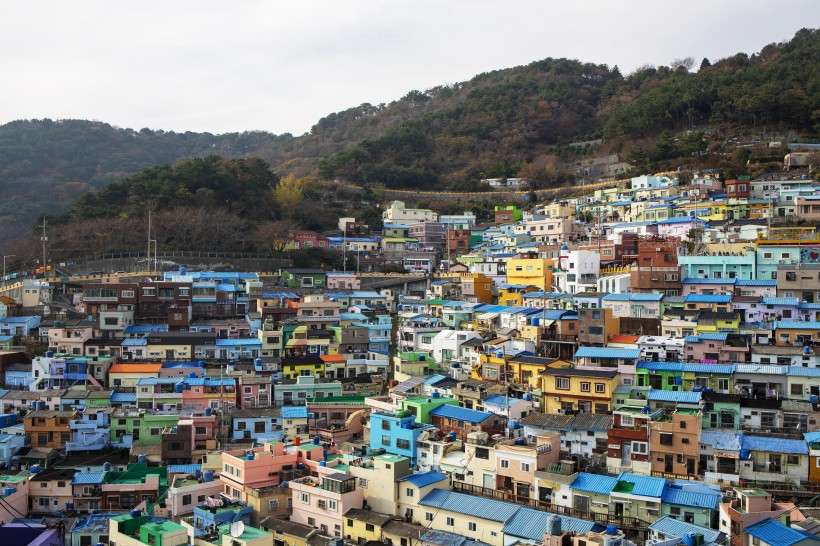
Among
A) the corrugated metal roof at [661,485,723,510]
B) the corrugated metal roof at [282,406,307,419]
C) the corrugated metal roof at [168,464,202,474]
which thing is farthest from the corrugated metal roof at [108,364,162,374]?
the corrugated metal roof at [661,485,723,510]

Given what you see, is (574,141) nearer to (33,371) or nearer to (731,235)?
(731,235)

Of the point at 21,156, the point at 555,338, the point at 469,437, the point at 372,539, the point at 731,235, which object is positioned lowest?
the point at 372,539

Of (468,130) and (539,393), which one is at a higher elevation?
(468,130)

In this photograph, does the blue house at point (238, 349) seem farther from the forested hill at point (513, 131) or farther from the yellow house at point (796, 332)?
the forested hill at point (513, 131)

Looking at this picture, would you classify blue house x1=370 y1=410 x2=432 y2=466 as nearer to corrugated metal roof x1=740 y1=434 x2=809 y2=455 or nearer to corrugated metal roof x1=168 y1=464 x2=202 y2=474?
corrugated metal roof x1=168 y1=464 x2=202 y2=474

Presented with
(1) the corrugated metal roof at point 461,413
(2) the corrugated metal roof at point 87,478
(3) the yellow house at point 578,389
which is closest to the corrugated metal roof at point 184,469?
(2) the corrugated metal roof at point 87,478

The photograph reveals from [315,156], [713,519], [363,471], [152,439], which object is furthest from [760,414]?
[315,156]

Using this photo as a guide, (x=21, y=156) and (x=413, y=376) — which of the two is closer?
(x=413, y=376)

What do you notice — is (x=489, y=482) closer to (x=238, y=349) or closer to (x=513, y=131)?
(x=238, y=349)
